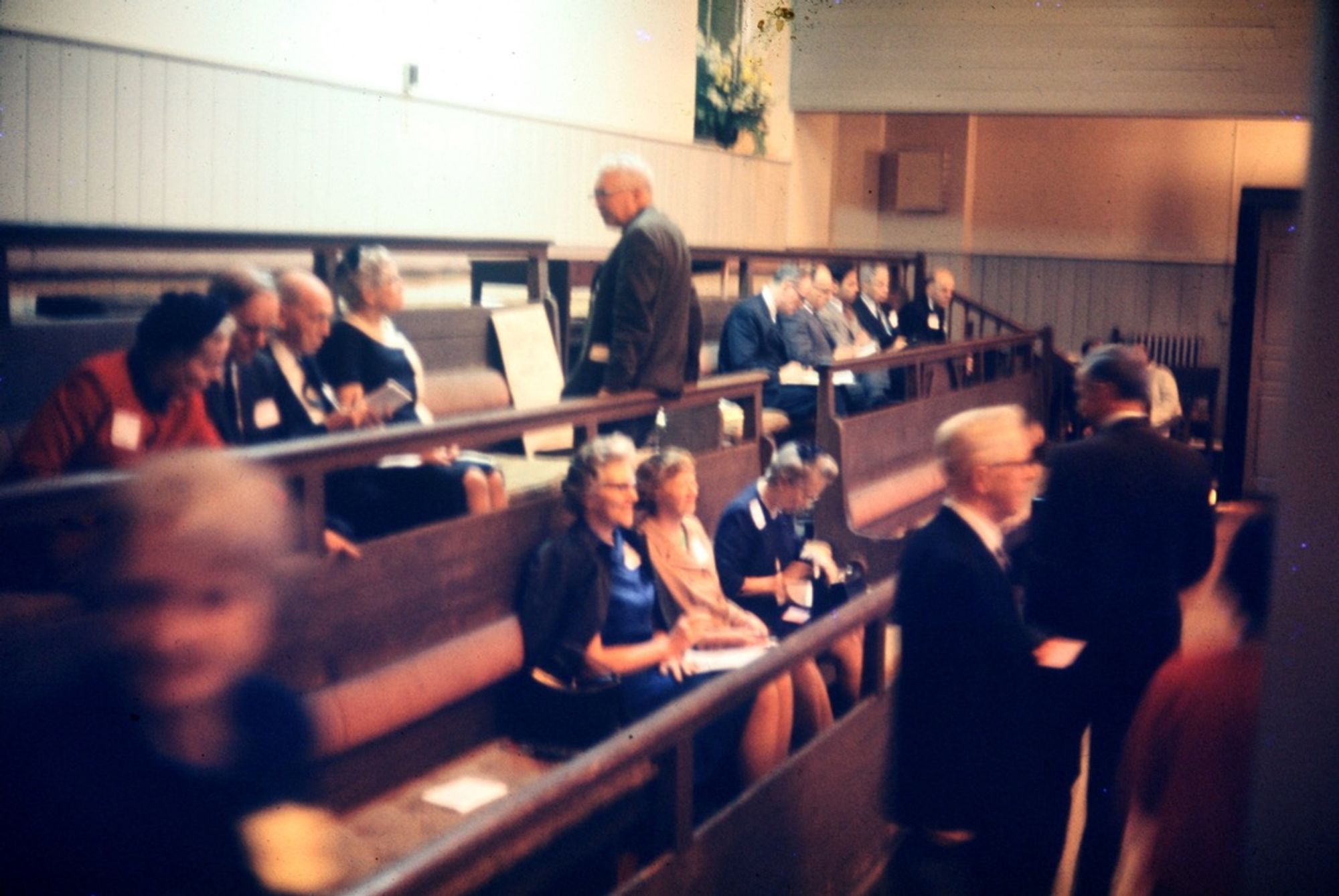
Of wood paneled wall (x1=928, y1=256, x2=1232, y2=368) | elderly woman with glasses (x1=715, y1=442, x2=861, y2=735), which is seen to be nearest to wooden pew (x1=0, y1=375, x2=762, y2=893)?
elderly woman with glasses (x1=715, y1=442, x2=861, y2=735)

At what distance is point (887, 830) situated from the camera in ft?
15.9

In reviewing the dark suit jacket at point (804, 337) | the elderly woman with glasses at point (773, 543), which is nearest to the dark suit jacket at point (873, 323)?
the dark suit jacket at point (804, 337)

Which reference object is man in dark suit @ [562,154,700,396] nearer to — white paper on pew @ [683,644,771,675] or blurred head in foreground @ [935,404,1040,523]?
white paper on pew @ [683,644,771,675]

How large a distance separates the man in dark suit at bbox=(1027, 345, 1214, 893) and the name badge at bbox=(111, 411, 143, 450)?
251 centimetres

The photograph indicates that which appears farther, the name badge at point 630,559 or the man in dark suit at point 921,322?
the man in dark suit at point 921,322

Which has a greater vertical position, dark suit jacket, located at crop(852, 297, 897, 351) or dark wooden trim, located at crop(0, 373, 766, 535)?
dark suit jacket, located at crop(852, 297, 897, 351)

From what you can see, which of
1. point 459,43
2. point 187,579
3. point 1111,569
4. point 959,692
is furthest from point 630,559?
point 459,43

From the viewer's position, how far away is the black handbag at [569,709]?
4531mm

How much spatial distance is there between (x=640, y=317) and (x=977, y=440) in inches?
83.4

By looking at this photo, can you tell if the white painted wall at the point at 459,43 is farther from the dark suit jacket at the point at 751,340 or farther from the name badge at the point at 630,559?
the name badge at the point at 630,559

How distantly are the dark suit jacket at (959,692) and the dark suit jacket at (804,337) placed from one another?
5.45m

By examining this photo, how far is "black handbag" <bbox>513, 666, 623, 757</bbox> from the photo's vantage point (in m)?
4.53

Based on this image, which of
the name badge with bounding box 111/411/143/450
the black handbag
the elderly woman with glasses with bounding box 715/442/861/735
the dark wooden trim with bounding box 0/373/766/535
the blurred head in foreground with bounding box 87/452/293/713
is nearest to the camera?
the blurred head in foreground with bounding box 87/452/293/713

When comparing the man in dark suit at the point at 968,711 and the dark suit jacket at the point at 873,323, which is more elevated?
the dark suit jacket at the point at 873,323
